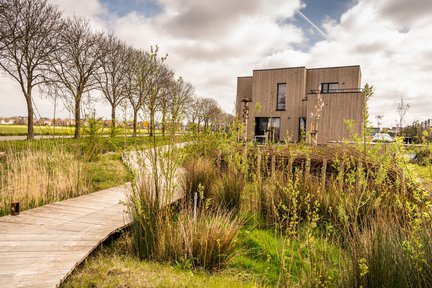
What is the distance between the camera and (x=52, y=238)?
3.35m

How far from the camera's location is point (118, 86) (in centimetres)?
2364

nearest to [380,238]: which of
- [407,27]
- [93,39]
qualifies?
[407,27]

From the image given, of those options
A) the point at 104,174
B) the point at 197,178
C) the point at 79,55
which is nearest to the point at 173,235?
the point at 197,178

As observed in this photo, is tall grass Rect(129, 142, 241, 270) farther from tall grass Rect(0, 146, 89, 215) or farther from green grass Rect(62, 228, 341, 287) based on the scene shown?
tall grass Rect(0, 146, 89, 215)

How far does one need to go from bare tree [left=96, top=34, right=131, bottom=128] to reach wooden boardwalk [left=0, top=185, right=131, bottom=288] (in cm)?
1845

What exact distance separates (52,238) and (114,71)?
21.7 metres

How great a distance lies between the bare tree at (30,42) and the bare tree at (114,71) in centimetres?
624

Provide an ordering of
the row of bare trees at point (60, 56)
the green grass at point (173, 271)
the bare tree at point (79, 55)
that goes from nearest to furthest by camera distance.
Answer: the green grass at point (173, 271) < the row of bare trees at point (60, 56) < the bare tree at point (79, 55)

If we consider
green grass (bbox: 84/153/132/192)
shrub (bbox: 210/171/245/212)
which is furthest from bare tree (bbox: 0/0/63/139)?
shrub (bbox: 210/171/245/212)

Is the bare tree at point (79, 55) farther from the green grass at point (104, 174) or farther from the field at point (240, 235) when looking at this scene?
the field at point (240, 235)

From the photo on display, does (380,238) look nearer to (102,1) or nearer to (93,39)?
(102,1)

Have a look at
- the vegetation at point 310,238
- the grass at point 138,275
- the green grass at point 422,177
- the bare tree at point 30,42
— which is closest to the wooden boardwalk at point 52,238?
the grass at point 138,275

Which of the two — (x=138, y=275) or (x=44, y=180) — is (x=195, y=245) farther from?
(x=44, y=180)

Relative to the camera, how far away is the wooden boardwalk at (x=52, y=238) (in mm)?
2531
